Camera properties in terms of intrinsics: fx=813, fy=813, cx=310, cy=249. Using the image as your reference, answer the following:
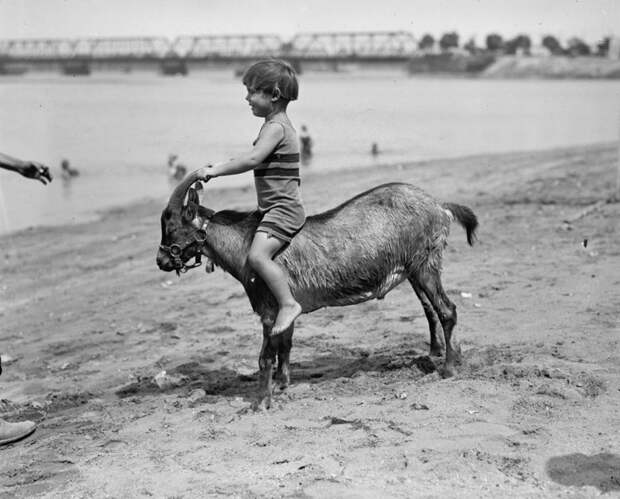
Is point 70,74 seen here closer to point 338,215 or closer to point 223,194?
point 223,194

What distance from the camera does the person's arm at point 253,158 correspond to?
5016mm

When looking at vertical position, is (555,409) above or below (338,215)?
below

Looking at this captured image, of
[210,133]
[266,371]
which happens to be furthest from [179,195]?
[210,133]

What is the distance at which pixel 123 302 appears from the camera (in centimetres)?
913

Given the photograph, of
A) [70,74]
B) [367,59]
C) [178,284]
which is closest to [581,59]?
[367,59]

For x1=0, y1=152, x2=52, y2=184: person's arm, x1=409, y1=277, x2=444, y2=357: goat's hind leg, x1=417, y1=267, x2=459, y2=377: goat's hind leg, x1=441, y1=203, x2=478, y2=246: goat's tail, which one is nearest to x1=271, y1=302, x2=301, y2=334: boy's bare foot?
x1=417, y1=267, x2=459, y2=377: goat's hind leg

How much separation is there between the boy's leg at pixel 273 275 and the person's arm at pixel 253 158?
452 mm

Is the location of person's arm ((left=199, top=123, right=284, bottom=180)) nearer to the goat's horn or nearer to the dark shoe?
the goat's horn

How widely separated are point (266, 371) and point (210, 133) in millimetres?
33003

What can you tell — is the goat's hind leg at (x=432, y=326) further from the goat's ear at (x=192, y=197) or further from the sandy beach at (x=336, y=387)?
the goat's ear at (x=192, y=197)

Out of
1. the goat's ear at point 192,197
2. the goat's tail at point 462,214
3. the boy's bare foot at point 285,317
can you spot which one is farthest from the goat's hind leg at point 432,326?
the goat's ear at point 192,197

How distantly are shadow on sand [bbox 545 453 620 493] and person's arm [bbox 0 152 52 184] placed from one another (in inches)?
139

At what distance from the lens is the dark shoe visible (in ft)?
17.4

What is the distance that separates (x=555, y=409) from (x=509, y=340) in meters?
1.47
